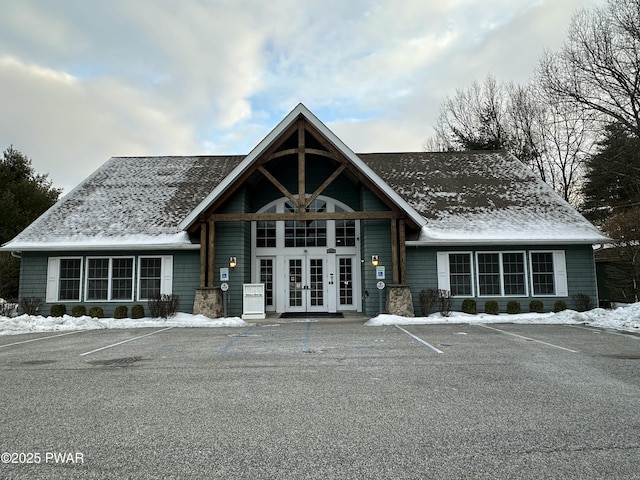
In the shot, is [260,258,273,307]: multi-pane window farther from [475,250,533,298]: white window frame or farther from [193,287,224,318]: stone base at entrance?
[475,250,533,298]: white window frame

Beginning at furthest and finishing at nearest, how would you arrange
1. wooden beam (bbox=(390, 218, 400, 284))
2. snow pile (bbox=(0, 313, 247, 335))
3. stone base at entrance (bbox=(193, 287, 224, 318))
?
wooden beam (bbox=(390, 218, 400, 284)) < stone base at entrance (bbox=(193, 287, 224, 318)) < snow pile (bbox=(0, 313, 247, 335))

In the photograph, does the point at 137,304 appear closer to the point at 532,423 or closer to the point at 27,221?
the point at 532,423

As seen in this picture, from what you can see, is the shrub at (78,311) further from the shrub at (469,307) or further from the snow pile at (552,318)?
the shrub at (469,307)

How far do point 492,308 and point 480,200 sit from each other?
4441 millimetres

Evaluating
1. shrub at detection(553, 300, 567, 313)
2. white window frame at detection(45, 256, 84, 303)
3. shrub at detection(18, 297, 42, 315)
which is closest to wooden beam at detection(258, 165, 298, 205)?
white window frame at detection(45, 256, 84, 303)

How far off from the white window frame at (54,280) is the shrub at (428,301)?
12101mm

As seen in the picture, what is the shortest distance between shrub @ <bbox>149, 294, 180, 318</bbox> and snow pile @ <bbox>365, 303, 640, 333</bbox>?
6.67 metres

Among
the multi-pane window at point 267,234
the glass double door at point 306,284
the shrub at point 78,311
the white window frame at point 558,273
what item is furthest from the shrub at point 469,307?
the shrub at point 78,311

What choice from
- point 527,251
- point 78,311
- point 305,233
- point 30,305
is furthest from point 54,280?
point 527,251

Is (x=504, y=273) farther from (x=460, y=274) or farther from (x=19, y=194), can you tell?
(x=19, y=194)

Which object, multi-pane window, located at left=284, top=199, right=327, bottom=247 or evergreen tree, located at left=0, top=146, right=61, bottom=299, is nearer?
multi-pane window, located at left=284, top=199, right=327, bottom=247

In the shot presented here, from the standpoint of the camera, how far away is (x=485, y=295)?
616 inches

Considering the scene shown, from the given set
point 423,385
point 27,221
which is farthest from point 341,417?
point 27,221

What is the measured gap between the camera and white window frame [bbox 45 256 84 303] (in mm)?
15625
